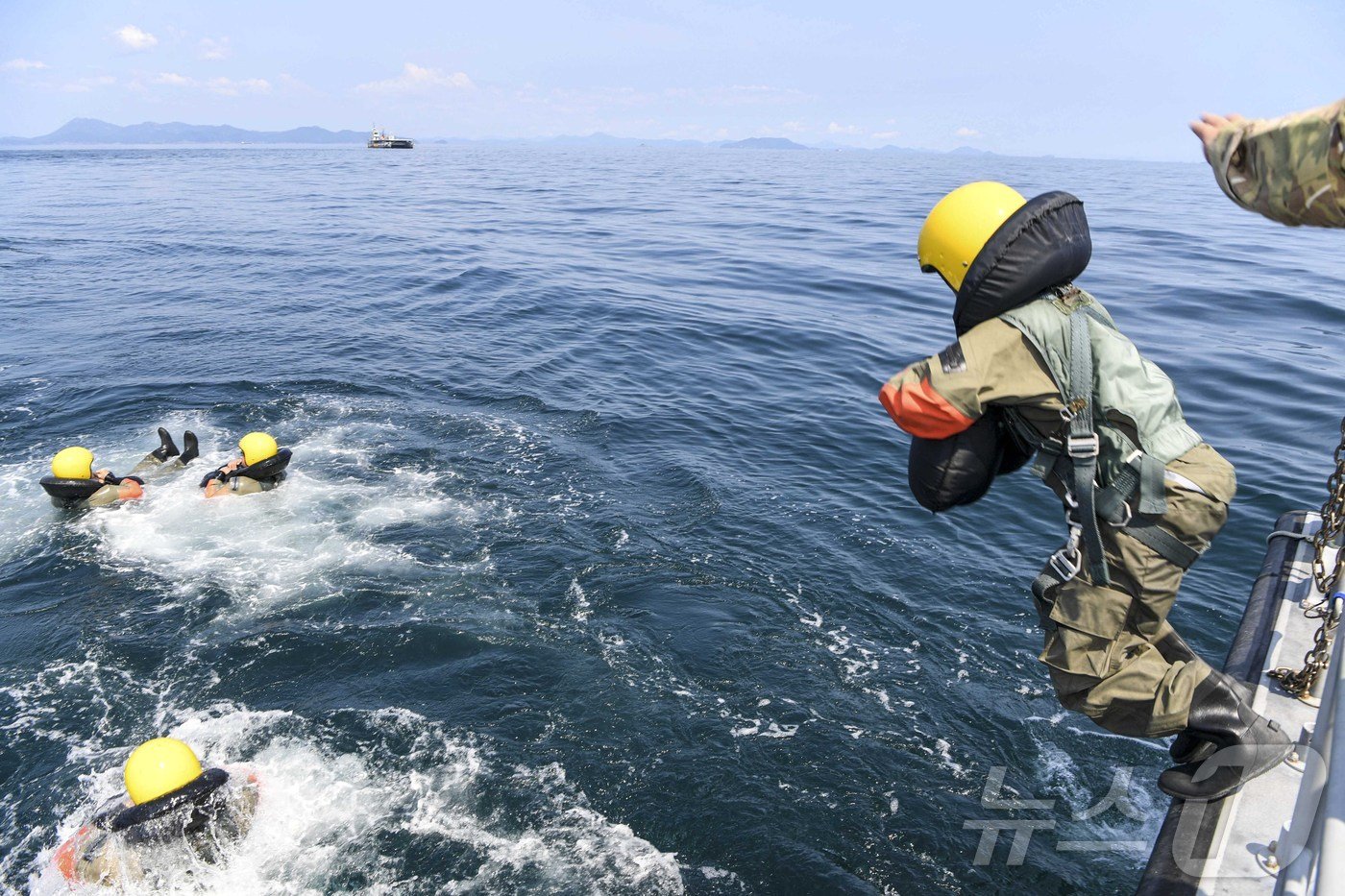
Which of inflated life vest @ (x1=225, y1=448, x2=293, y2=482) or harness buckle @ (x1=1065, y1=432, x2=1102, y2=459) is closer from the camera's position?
harness buckle @ (x1=1065, y1=432, x2=1102, y2=459)

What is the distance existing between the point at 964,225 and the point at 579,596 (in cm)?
671

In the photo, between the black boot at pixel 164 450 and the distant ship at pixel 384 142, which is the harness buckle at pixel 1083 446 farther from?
the distant ship at pixel 384 142

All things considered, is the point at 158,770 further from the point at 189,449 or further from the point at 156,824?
the point at 189,449

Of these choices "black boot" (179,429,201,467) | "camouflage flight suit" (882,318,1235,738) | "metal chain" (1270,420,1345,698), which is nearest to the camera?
"camouflage flight suit" (882,318,1235,738)

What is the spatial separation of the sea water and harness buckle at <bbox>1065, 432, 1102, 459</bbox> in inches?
152

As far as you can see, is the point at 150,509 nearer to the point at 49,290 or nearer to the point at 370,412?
the point at 370,412

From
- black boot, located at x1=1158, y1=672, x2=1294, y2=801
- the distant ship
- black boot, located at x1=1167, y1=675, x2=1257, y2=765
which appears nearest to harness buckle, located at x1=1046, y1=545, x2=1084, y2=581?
black boot, located at x1=1158, y1=672, x2=1294, y2=801

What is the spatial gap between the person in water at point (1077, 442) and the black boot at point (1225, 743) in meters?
0.01

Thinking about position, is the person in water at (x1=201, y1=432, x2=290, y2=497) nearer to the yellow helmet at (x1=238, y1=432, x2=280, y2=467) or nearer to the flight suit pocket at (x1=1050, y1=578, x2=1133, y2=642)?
the yellow helmet at (x1=238, y1=432, x2=280, y2=467)

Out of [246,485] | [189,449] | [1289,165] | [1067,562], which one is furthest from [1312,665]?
[189,449]

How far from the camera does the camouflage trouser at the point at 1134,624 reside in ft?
11.7

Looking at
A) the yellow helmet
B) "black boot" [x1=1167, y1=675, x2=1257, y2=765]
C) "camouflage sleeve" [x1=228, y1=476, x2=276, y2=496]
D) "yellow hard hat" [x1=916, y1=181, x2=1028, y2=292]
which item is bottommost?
"camouflage sleeve" [x1=228, y1=476, x2=276, y2=496]

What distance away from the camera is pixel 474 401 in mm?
15055

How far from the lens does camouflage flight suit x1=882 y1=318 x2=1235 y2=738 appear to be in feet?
10.6
